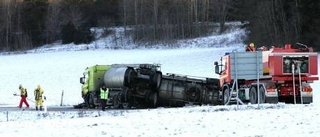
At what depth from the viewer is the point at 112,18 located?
106m

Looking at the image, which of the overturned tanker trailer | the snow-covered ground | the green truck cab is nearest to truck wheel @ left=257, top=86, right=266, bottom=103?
the snow-covered ground

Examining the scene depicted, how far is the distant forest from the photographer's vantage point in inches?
3713

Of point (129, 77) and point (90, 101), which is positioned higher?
point (129, 77)

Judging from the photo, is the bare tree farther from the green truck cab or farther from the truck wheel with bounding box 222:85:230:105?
the truck wheel with bounding box 222:85:230:105

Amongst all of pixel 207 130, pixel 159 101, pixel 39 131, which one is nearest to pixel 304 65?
pixel 159 101

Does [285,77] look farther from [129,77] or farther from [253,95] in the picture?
[129,77]

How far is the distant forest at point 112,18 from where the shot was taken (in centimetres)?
9431

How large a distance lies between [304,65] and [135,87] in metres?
9.42

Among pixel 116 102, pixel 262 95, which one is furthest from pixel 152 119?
pixel 116 102

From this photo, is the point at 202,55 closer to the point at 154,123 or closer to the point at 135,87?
the point at 135,87

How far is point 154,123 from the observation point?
57.5 feet

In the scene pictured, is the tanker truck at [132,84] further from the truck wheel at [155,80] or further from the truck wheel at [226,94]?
the truck wheel at [226,94]

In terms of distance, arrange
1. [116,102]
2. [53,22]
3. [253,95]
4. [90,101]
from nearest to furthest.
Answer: [253,95] < [116,102] < [90,101] < [53,22]

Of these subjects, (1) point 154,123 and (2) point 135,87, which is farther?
(2) point 135,87
